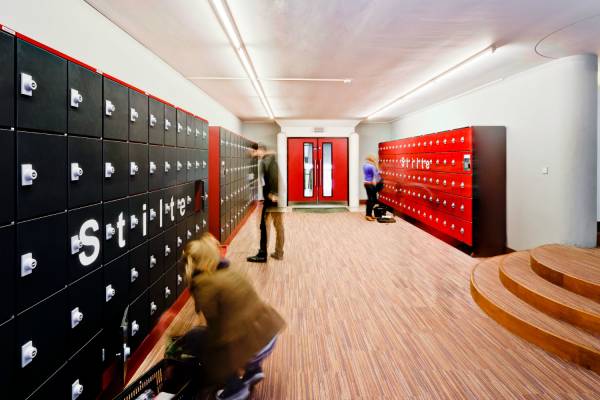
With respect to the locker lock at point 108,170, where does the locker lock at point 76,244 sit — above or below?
below

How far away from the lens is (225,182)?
601 centimetres

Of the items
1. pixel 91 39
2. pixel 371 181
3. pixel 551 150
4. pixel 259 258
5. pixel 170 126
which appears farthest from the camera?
pixel 371 181

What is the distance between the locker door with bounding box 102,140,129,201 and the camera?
2102 millimetres

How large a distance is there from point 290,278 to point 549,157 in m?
3.83

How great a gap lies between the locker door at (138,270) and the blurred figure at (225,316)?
0.73 m

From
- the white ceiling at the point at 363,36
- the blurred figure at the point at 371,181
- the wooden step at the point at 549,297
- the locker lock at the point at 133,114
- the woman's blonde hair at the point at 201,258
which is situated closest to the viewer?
the woman's blonde hair at the point at 201,258

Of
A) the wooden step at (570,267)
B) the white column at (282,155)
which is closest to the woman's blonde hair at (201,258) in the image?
the wooden step at (570,267)

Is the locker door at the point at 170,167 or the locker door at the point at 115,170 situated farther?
the locker door at the point at 170,167

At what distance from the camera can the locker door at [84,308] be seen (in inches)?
70.2

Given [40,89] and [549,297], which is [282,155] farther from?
A: [40,89]

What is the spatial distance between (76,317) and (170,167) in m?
1.68

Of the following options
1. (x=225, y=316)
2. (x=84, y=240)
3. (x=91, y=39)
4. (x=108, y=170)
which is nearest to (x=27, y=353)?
(x=84, y=240)

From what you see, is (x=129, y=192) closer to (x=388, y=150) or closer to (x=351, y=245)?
(x=351, y=245)

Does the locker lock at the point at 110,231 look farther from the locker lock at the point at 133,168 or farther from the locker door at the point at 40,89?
the locker door at the point at 40,89
